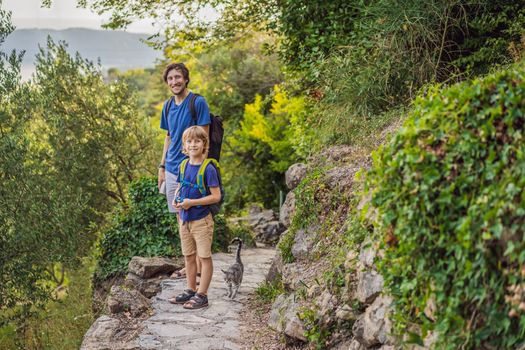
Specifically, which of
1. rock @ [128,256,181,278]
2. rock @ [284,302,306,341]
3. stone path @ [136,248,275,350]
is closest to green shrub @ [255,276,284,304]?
stone path @ [136,248,275,350]

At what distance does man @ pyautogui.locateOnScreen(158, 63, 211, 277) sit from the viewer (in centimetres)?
664

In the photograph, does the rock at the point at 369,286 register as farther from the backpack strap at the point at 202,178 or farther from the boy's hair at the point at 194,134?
the boy's hair at the point at 194,134

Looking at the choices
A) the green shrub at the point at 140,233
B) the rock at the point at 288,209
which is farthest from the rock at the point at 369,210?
the green shrub at the point at 140,233

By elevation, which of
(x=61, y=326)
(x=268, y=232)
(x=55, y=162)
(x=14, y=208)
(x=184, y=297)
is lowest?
(x=61, y=326)

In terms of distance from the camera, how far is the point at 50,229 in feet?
40.4

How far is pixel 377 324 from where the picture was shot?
4152mm

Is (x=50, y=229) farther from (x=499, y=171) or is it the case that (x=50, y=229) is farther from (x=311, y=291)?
(x=499, y=171)

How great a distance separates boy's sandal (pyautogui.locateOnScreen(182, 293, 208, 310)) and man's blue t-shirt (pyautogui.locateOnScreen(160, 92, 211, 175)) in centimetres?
141

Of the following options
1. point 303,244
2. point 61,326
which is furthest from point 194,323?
point 61,326

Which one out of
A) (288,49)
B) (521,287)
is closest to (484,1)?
(288,49)

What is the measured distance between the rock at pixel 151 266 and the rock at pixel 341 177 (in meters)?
3.09

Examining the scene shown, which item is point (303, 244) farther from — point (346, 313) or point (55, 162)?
point (55, 162)

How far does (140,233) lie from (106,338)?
149 inches

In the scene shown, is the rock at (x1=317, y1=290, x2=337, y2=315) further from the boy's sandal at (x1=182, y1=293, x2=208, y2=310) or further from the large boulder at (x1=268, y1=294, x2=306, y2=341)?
the boy's sandal at (x1=182, y1=293, x2=208, y2=310)
